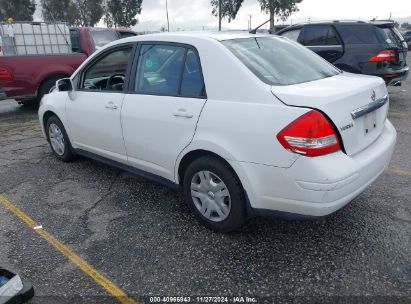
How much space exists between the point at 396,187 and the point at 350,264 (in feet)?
5.15

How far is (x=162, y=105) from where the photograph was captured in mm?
3213

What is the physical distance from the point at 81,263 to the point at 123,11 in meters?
45.4

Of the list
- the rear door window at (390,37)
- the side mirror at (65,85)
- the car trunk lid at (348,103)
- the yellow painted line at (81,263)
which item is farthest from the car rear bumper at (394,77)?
the yellow painted line at (81,263)

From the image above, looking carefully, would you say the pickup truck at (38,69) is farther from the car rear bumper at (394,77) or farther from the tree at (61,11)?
the tree at (61,11)

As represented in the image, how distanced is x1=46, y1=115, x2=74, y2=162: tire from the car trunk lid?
10.2ft

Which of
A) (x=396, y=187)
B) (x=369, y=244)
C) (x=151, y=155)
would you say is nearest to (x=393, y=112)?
(x=396, y=187)

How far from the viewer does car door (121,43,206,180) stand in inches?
Result: 120

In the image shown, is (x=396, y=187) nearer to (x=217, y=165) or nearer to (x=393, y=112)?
(x=217, y=165)

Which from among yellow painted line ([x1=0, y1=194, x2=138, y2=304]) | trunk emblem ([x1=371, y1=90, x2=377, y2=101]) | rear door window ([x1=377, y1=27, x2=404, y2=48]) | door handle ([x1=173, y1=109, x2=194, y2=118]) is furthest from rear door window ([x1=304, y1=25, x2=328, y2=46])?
yellow painted line ([x1=0, y1=194, x2=138, y2=304])

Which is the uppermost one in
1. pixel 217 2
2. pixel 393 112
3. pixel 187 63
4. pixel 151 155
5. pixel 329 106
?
pixel 217 2

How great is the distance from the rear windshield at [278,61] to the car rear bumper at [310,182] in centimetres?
68

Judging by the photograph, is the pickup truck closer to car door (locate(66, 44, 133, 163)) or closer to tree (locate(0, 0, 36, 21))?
car door (locate(66, 44, 133, 163))

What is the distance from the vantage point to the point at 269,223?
326cm

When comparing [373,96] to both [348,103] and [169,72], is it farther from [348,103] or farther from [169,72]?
[169,72]
